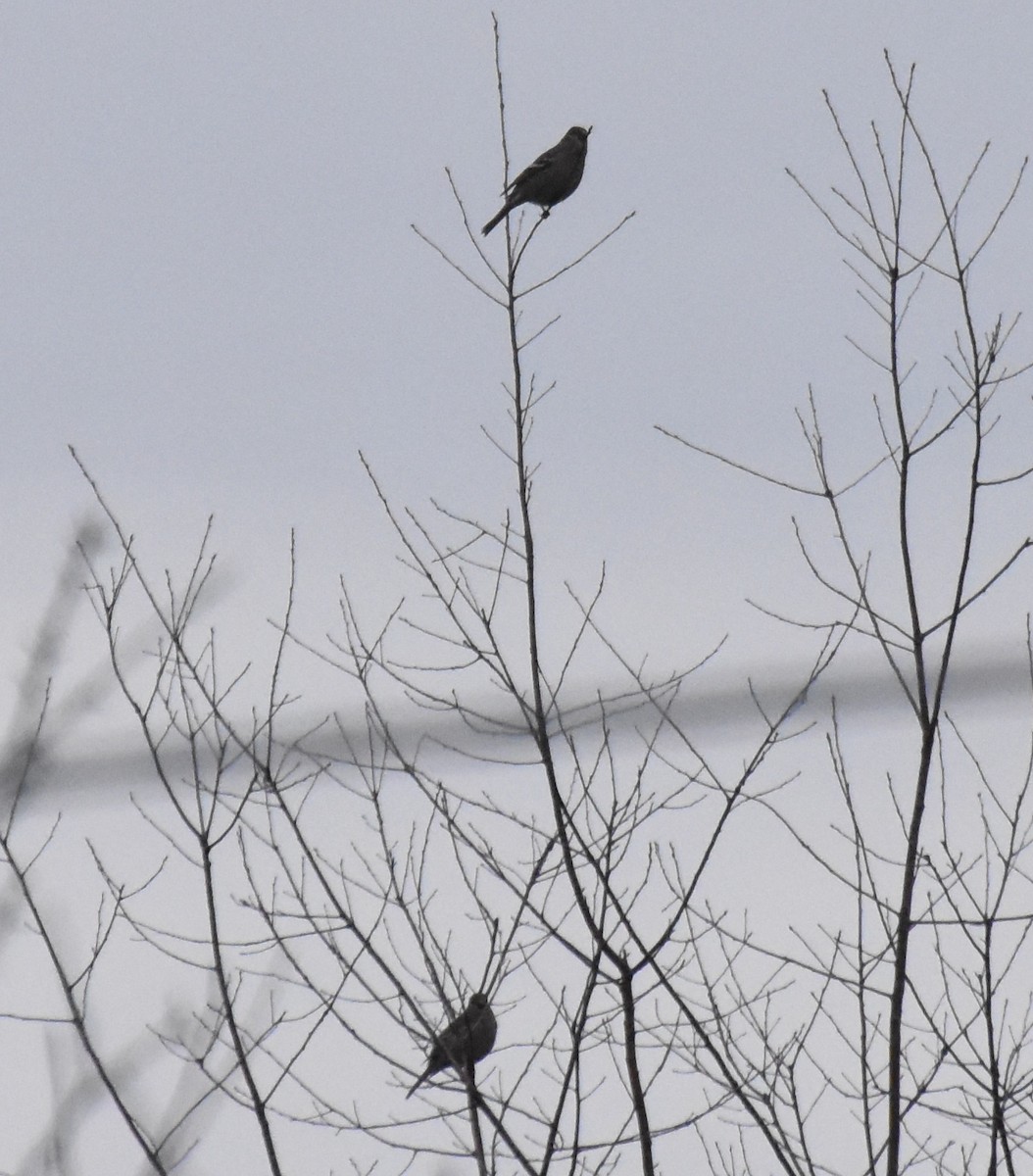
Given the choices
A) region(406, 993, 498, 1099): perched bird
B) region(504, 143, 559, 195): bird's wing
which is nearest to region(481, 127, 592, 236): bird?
region(504, 143, 559, 195): bird's wing

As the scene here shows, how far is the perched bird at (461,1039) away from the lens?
5180mm

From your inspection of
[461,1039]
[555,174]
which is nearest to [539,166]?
[555,174]

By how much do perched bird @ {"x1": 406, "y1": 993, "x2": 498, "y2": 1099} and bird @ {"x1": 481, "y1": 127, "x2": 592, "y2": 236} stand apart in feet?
15.7

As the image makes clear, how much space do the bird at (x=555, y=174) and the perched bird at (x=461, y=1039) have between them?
4.80 meters

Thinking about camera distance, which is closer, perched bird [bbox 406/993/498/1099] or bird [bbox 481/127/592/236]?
perched bird [bbox 406/993/498/1099]

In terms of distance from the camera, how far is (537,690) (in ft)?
16.4

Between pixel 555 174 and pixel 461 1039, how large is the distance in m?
5.41

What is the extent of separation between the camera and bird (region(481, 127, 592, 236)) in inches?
358

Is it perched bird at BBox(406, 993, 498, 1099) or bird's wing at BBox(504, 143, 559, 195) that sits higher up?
bird's wing at BBox(504, 143, 559, 195)

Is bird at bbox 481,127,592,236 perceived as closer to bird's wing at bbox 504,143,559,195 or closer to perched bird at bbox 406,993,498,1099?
bird's wing at bbox 504,143,559,195

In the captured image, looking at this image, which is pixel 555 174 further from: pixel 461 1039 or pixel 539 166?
pixel 461 1039

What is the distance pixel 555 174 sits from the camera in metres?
9.29

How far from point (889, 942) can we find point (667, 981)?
2.24ft

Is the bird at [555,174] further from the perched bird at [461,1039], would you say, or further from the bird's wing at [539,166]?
the perched bird at [461,1039]
